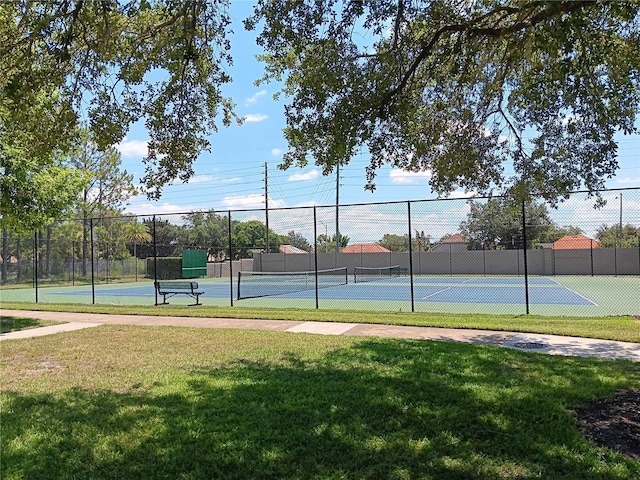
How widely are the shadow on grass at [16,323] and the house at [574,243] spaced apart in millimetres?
37765

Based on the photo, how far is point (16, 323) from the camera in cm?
1234

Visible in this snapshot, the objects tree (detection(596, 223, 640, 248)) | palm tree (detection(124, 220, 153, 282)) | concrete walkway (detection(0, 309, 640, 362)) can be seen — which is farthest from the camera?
palm tree (detection(124, 220, 153, 282))

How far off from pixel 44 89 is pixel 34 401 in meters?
4.63

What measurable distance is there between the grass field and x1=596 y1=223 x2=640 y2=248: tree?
34.0 m

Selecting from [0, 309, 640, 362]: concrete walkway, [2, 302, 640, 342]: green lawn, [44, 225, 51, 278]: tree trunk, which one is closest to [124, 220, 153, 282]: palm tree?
[44, 225, 51, 278]: tree trunk

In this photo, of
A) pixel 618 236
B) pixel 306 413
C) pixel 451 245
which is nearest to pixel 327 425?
pixel 306 413

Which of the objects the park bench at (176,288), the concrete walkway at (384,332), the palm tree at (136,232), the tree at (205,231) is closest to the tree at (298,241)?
the tree at (205,231)

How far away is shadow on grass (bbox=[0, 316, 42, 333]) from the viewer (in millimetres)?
11516

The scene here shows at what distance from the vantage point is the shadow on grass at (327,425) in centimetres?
385

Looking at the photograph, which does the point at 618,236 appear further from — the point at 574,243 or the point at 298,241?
the point at 298,241

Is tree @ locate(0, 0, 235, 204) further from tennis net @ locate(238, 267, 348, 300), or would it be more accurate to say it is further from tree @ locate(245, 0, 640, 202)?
tennis net @ locate(238, 267, 348, 300)

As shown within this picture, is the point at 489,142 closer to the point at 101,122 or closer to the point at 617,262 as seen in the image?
the point at 101,122

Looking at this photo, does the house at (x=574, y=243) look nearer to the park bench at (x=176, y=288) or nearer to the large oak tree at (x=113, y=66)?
the park bench at (x=176, y=288)

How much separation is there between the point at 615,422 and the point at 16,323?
12.9 meters
